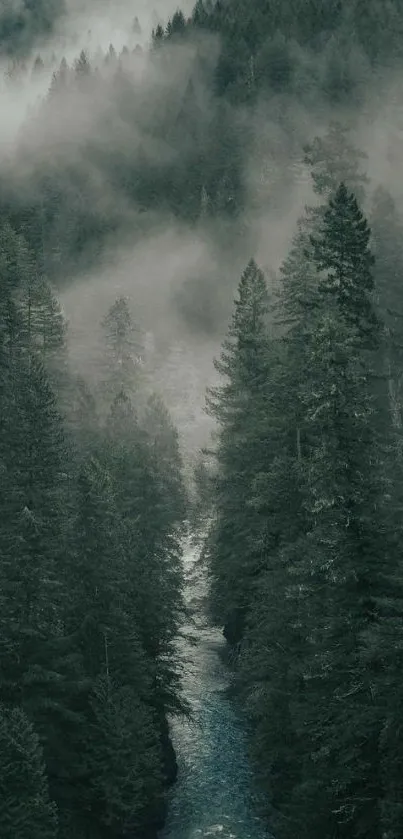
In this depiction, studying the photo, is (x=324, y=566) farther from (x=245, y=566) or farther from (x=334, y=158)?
(x=334, y=158)

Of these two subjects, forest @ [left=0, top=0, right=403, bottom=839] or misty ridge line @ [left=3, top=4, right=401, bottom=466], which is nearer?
forest @ [left=0, top=0, right=403, bottom=839]

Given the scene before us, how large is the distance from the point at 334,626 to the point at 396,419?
91.3ft

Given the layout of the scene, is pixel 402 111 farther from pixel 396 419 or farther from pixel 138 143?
pixel 396 419

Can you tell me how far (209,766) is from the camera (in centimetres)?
3117

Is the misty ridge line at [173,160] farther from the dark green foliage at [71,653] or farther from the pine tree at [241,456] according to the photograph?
the dark green foliage at [71,653]

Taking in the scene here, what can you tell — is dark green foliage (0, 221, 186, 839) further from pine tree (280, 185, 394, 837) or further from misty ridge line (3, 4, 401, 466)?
misty ridge line (3, 4, 401, 466)

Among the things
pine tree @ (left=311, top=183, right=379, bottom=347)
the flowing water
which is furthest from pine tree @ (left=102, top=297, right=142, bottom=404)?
pine tree @ (left=311, top=183, right=379, bottom=347)

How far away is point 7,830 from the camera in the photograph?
17.9 metres

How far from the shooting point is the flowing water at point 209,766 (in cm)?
2667

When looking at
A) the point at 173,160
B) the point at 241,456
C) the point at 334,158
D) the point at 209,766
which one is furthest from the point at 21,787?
the point at 173,160

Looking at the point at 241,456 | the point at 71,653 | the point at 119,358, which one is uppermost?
the point at 119,358

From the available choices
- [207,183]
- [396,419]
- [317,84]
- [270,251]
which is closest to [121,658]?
[396,419]

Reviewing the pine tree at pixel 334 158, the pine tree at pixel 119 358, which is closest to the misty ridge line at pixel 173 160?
the pine tree at pixel 334 158

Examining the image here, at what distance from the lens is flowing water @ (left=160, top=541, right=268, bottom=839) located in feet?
87.5
